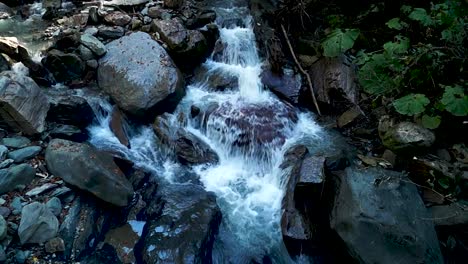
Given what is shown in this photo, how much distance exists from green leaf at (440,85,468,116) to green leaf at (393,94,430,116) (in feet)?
0.66

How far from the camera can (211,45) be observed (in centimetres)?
613

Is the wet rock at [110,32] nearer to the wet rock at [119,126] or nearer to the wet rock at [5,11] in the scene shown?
the wet rock at [119,126]

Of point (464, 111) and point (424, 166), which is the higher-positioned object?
point (464, 111)

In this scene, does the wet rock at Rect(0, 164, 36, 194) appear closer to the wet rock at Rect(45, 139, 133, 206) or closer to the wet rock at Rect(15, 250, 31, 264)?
the wet rock at Rect(45, 139, 133, 206)

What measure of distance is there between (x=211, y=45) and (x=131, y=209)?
129 inches

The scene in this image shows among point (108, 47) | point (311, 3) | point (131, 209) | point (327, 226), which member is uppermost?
point (311, 3)

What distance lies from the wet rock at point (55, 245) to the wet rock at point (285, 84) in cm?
369

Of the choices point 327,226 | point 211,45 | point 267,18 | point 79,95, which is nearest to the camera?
point 327,226

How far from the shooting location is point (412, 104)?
3865mm

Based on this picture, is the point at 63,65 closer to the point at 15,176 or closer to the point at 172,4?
the point at 15,176

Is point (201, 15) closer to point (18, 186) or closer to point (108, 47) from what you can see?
point (108, 47)

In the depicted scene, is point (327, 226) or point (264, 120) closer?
point (327, 226)

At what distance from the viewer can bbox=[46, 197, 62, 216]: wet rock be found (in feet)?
11.2

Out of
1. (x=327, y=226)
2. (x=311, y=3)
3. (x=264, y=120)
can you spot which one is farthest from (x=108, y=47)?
(x=327, y=226)
